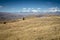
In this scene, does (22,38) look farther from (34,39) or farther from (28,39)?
(34,39)

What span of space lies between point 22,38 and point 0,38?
11.9ft

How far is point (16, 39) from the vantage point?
12648 millimetres

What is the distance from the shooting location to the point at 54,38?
11.6 meters

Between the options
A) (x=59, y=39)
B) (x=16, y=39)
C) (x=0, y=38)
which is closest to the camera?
(x=59, y=39)

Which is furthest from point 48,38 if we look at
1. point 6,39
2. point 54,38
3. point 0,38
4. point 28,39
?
point 0,38

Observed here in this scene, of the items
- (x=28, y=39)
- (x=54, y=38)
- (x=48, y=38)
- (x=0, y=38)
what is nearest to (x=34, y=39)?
Result: (x=28, y=39)

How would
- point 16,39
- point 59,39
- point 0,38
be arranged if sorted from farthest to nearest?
point 0,38 < point 16,39 < point 59,39

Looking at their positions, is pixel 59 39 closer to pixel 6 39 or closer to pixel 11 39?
pixel 11 39

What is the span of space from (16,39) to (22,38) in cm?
85

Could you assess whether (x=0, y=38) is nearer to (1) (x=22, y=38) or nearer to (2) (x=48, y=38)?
(1) (x=22, y=38)

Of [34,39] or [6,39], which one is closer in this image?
[34,39]

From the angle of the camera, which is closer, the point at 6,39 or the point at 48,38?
the point at 48,38

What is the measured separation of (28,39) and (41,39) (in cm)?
178

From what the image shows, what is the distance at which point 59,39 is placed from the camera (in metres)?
11.4
